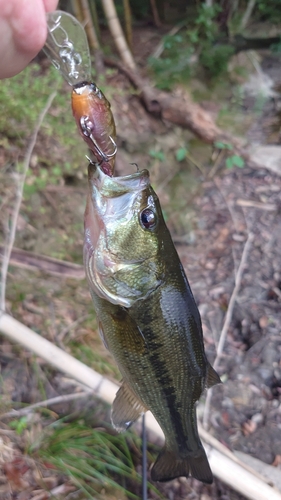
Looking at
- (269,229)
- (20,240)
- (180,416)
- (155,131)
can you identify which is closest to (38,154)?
(20,240)

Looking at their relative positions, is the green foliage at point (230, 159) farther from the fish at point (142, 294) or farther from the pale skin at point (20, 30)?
the pale skin at point (20, 30)

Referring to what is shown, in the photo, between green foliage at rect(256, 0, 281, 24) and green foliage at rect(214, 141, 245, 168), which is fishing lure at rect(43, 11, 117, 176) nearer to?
green foliage at rect(214, 141, 245, 168)

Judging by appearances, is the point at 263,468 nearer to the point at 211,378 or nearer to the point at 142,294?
the point at 211,378

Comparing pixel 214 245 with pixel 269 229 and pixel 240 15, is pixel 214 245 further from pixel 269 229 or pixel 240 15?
pixel 240 15

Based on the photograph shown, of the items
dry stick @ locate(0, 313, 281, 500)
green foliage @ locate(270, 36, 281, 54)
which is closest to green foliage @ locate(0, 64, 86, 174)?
dry stick @ locate(0, 313, 281, 500)

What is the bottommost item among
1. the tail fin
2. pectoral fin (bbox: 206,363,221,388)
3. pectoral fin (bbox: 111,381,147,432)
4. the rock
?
the rock

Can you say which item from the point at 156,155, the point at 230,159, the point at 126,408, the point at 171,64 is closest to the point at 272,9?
the point at 171,64

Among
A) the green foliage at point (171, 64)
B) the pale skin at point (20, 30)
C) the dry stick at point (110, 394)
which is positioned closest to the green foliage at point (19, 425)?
the dry stick at point (110, 394)
